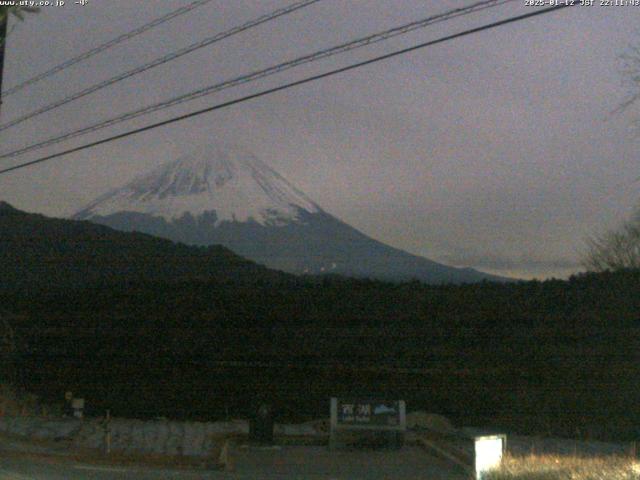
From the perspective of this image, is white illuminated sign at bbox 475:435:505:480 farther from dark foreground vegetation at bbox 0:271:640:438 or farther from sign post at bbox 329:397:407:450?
dark foreground vegetation at bbox 0:271:640:438

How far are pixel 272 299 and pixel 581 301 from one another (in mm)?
8682

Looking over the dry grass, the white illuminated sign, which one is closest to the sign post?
the white illuminated sign

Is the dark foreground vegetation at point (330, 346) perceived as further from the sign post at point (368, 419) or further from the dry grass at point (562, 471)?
the dry grass at point (562, 471)

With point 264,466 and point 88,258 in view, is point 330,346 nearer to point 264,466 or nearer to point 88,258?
point 264,466

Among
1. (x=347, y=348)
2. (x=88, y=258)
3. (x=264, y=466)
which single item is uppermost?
(x=88, y=258)

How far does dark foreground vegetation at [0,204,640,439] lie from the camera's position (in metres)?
21.0

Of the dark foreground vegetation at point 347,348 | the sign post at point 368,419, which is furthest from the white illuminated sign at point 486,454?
the dark foreground vegetation at point 347,348

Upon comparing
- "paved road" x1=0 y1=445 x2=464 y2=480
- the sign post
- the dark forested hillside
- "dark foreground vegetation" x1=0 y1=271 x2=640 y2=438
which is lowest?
"paved road" x1=0 y1=445 x2=464 y2=480

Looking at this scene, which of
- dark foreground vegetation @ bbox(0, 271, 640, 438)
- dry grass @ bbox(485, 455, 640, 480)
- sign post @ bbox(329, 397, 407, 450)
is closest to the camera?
dry grass @ bbox(485, 455, 640, 480)

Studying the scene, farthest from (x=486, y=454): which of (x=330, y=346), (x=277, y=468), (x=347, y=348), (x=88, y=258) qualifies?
(x=88, y=258)

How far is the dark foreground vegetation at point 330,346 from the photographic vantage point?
21.0 metres

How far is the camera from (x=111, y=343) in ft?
81.1

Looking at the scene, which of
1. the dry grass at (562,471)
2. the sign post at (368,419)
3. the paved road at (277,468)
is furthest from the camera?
the sign post at (368,419)

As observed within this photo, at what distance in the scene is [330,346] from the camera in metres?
23.3
